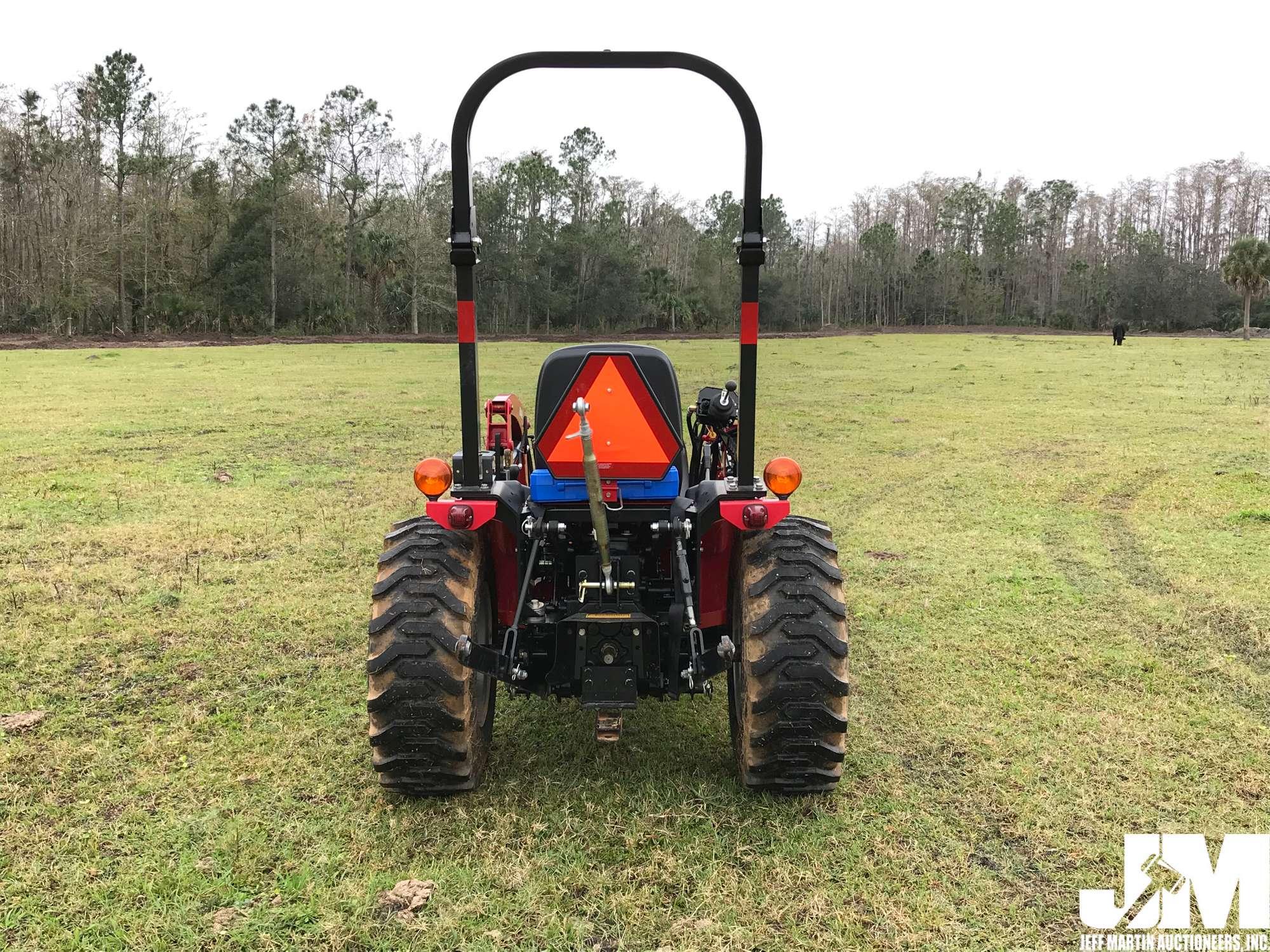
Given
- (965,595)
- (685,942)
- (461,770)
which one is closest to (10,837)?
(461,770)

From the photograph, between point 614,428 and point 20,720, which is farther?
point 20,720

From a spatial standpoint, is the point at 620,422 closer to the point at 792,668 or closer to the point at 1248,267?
the point at 792,668

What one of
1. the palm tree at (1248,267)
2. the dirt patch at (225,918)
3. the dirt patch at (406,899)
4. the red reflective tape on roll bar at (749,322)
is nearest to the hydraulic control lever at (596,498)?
the red reflective tape on roll bar at (749,322)

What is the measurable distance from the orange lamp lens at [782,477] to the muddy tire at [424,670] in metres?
1.30

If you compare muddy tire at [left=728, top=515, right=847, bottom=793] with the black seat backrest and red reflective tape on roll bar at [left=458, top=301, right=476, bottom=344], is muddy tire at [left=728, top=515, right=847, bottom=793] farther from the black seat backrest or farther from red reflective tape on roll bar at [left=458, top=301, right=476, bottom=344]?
red reflective tape on roll bar at [left=458, top=301, right=476, bottom=344]

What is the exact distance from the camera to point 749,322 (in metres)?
3.36

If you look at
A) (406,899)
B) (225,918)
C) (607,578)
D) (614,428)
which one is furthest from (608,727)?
(225,918)

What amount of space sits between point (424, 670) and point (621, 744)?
1.21 metres

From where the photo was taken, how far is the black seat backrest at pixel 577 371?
3920mm

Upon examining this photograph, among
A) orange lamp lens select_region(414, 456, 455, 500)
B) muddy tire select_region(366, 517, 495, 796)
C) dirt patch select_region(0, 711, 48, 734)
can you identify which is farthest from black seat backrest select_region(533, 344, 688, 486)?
dirt patch select_region(0, 711, 48, 734)

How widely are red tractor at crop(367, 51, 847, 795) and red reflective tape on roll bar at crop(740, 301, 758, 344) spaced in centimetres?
2

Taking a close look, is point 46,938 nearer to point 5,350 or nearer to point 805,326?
point 5,350

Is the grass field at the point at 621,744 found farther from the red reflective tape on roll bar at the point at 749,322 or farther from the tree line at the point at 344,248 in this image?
the tree line at the point at 344,248

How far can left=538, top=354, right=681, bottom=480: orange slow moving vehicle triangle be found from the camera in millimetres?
3623
